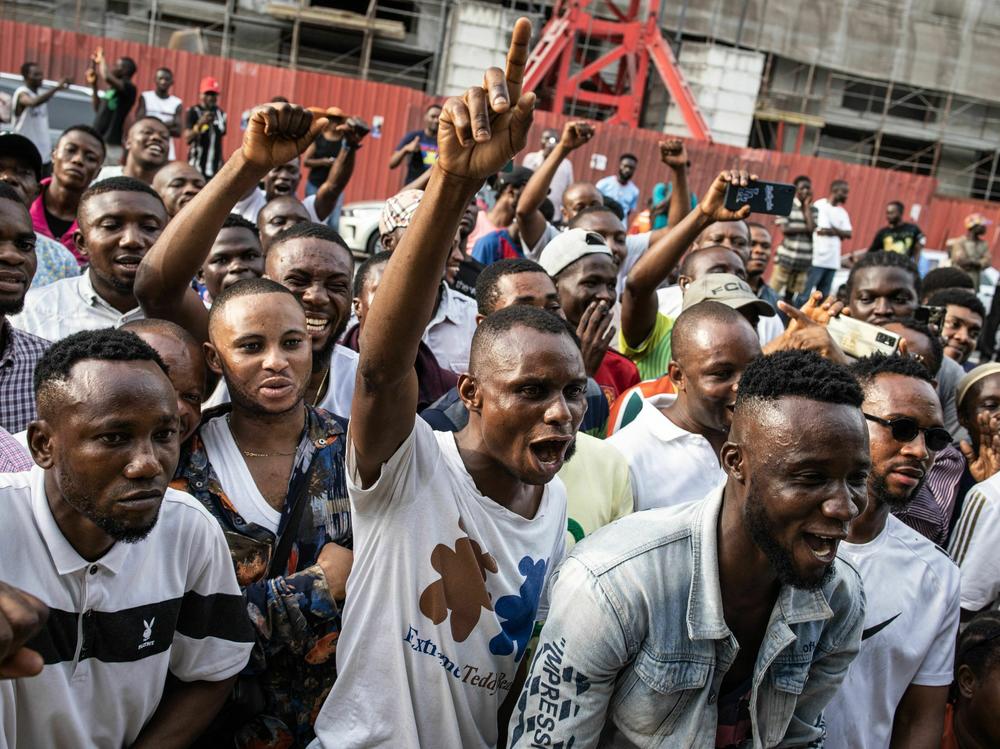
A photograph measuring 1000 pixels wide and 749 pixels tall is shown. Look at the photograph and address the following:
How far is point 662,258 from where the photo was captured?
448cm

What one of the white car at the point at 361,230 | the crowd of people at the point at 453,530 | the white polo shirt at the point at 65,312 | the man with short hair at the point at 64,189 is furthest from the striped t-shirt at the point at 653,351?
the white car at the point at 361,230

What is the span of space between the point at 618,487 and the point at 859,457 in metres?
1.03

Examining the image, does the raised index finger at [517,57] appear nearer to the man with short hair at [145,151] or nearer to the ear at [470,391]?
the ear at [470,391]

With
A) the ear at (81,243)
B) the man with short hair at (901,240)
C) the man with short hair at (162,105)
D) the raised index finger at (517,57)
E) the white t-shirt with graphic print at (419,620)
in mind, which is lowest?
the white t-shirt with graphic print at (419,620)

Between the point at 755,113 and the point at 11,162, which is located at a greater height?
the point at 755,113

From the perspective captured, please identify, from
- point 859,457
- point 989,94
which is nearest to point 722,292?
point 859,457

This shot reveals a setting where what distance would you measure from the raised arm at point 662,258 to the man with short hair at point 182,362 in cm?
220

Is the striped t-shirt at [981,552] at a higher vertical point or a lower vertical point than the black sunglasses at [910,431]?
lower

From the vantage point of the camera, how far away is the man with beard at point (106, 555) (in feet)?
7.29

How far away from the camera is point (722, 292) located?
4.70m

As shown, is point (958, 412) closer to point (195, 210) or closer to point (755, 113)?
point (195, 210)

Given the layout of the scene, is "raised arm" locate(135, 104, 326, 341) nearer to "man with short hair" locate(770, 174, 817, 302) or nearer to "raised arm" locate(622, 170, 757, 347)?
"raised arm" locate(622, 170, 757, 347)

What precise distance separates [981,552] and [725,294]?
165cm

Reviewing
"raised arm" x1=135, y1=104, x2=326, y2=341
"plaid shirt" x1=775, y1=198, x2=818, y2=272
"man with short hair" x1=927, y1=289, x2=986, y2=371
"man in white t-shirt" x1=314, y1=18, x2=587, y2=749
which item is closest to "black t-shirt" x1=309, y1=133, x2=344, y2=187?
"plaid shirt" x1=775, y1=198, x2=818, y2=272
